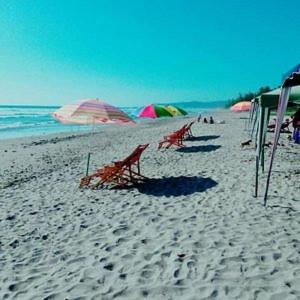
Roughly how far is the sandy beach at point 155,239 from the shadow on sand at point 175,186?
21 mm

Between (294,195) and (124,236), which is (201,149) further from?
(124,236)

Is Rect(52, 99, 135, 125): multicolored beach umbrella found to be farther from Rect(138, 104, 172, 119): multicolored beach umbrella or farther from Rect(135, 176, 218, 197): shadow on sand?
Rect(138, 104, 172, 119): multicolored beach umbrella

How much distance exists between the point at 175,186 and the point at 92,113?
2310 mm

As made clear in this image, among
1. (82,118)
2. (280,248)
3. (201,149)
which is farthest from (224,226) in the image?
(201,149)

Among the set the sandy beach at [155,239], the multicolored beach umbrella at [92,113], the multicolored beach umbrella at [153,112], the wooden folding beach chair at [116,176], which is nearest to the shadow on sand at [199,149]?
the multicolored beach umbrella at [153,112]

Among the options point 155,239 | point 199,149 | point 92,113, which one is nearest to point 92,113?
point 92,113

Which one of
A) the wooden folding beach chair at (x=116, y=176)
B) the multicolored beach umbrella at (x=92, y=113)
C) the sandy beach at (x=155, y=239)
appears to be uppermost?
the multicolored beach umbrella at (x=92, y=113)

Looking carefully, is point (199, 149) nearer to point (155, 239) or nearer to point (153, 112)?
point (153, 112)

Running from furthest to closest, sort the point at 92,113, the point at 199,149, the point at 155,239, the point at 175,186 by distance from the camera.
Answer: the point at 199,149 < the point at 92,113 < the point at 175,186 < the point at 155,239

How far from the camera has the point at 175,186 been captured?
7379 mm

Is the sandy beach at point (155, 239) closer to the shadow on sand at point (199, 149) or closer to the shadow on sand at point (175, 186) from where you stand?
the shadow on sand at point (175, 186)

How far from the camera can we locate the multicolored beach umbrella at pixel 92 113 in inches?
295

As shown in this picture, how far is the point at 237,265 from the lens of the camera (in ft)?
12.3

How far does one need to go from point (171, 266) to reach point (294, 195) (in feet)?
11.0
